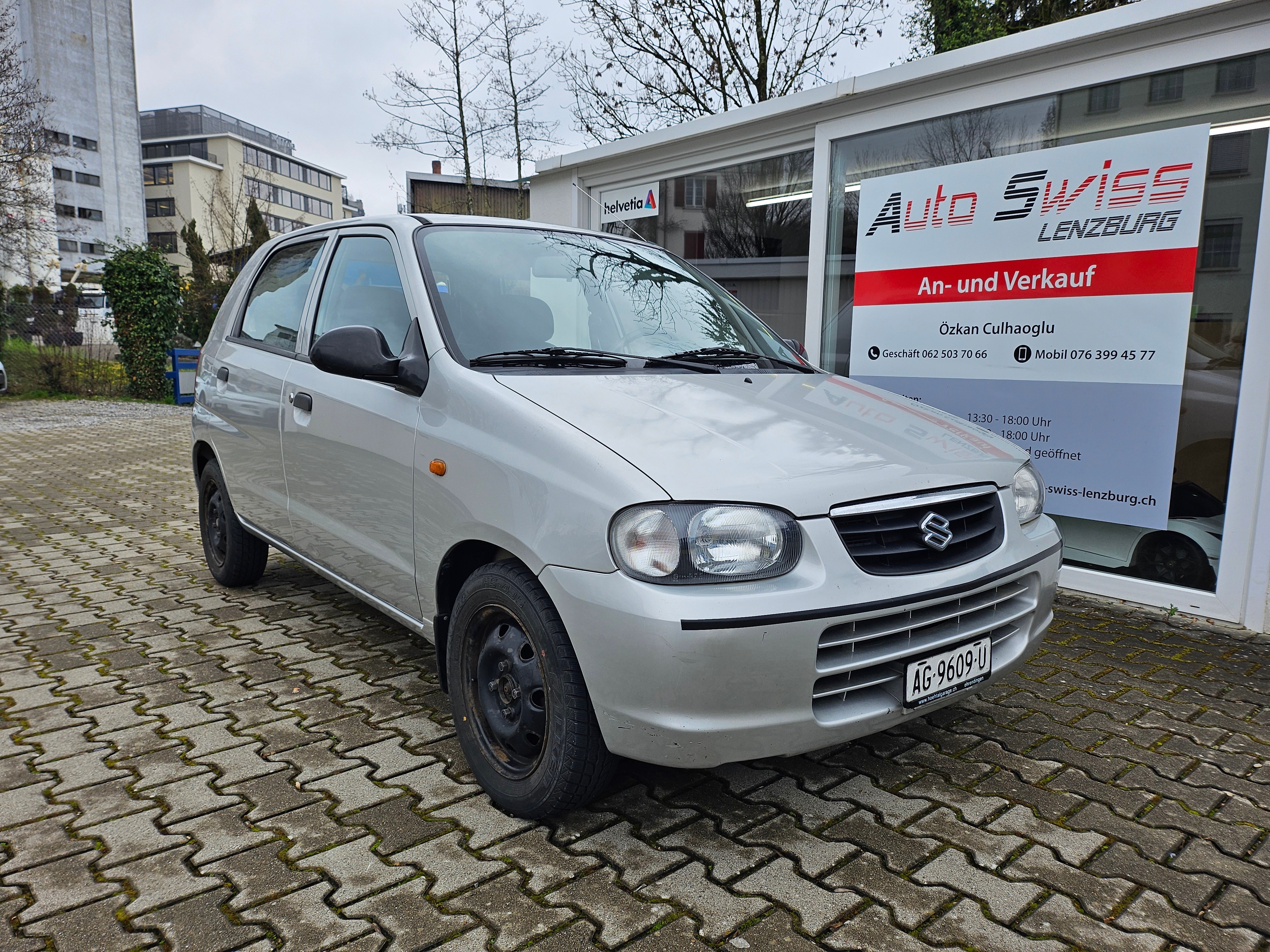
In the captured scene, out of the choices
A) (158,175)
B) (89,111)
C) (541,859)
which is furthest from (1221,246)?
(158,175)

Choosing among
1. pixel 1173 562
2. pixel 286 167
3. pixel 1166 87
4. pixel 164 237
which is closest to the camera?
pixel 1166 87

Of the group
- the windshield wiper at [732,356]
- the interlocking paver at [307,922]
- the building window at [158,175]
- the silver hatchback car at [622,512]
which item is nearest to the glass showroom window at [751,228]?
the windshield wiper at [732,356]

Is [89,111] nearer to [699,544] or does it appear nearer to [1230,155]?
[1230,155]

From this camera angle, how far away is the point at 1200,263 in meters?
4.54

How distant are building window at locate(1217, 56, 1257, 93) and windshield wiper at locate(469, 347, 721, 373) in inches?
131

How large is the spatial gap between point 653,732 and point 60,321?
786 inches

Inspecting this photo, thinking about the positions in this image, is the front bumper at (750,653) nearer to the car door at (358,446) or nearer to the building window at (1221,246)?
the car door at (358,446)

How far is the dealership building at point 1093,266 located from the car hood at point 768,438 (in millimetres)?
2102

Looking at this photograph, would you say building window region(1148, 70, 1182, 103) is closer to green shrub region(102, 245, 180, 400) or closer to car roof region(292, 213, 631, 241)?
car roof region(292, 213, 631, 241)

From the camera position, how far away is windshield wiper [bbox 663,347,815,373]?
3379 mm

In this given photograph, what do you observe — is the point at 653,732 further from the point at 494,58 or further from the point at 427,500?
the point at 494,58

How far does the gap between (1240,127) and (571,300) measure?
11.8ft

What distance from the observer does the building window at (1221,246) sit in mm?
4441

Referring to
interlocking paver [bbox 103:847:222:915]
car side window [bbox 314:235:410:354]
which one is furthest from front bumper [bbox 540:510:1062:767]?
car side window [bbox 314:235:410:354]
